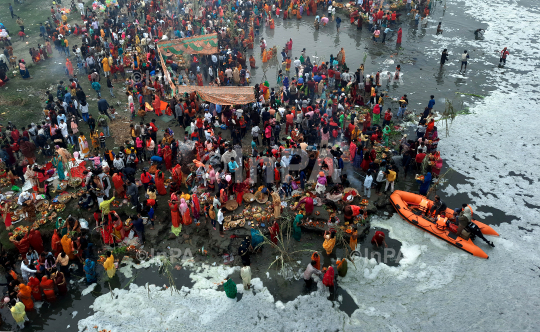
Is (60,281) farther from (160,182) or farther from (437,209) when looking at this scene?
(437,209)

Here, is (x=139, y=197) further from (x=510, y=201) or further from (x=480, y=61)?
(x=480, y=61)

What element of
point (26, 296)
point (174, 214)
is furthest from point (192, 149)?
point (26, 296)

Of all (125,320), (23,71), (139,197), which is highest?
(23,71)

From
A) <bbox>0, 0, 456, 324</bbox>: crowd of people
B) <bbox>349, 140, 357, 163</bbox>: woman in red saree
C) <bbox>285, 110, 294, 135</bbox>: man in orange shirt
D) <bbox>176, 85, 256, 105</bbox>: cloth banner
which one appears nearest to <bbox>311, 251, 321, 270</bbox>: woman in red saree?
<bbox>0, 0, 456, 324</bbox>: crowd of people

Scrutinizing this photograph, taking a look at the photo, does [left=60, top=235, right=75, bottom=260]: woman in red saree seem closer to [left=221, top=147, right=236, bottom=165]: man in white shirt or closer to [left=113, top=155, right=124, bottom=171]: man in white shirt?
[left=113, top=155, right=124, bottom=171]: man in white shirt

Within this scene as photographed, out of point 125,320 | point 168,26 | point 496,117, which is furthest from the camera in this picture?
point 168,26

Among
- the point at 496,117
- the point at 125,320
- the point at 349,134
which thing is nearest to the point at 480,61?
the point at 496,117

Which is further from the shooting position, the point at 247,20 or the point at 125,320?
the point at 247,20
